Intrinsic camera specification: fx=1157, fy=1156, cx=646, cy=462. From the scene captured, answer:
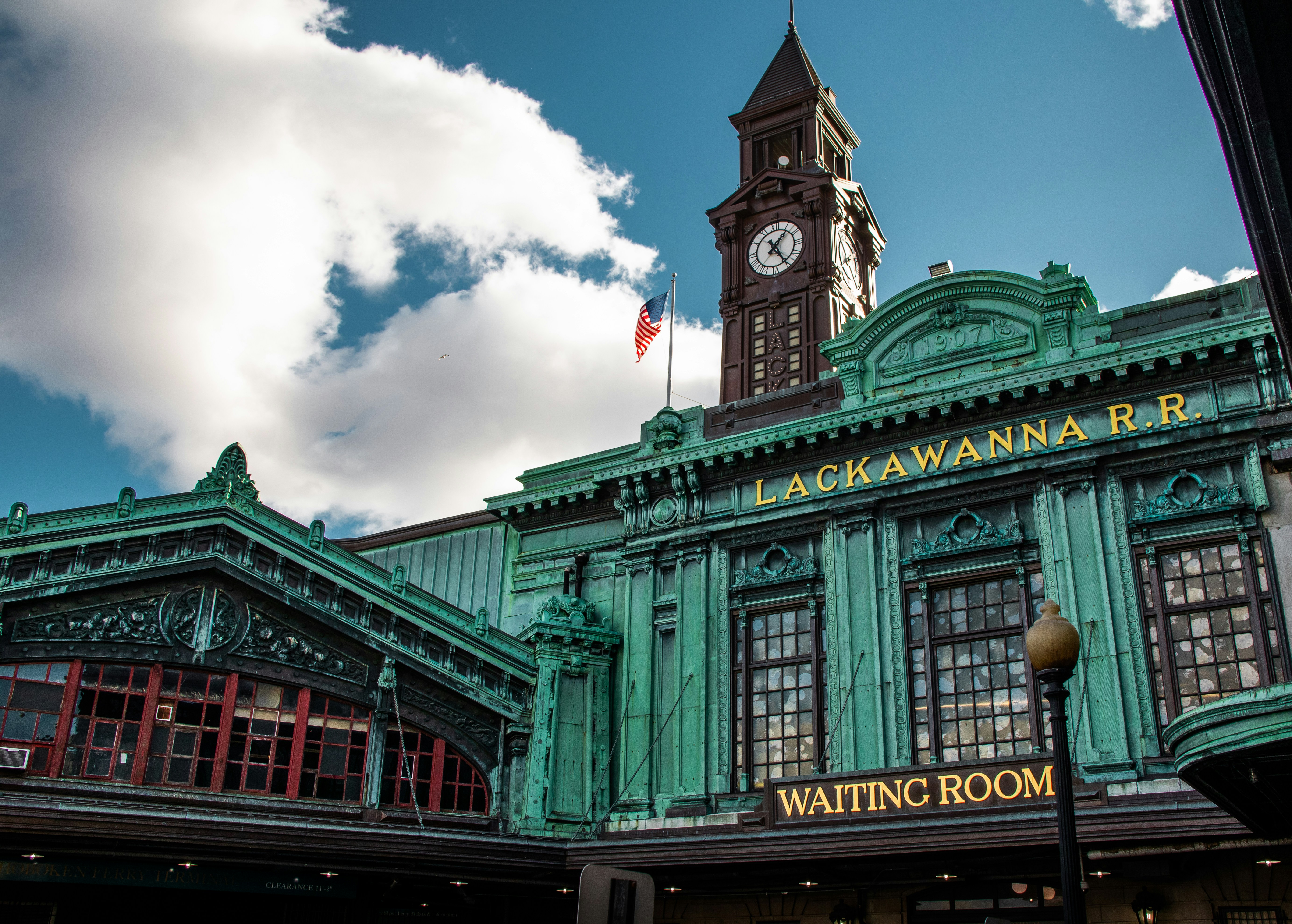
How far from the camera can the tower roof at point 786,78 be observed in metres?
46.9

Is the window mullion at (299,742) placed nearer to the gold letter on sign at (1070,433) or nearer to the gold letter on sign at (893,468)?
the gold letter on sign at (893,468)

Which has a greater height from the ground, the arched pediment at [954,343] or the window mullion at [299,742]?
the arched pediment at [954,343]

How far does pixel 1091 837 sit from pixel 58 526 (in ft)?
66.8

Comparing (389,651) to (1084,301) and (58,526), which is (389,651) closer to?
(58,526)

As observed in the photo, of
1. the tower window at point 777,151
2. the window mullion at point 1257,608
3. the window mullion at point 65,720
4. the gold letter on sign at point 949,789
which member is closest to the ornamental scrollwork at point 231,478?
the window mullion at point 65,720

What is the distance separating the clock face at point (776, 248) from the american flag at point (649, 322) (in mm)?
10862

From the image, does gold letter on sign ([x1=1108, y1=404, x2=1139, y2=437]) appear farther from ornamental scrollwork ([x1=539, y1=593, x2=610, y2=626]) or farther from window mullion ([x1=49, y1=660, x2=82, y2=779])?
window mullion ([x1=49, y1=660, x2=82, y2=779])

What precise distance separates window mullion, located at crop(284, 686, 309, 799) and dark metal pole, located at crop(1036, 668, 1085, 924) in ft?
56.6

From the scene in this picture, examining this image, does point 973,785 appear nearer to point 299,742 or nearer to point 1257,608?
point 1257,608

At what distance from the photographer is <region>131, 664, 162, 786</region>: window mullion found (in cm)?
2267

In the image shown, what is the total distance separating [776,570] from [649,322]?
10.2 m

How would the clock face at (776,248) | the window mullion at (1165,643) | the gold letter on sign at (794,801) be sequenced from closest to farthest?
the window mullion at (1165,643) < the gold letter on sign at (794,801) < the clock face at (776,248)

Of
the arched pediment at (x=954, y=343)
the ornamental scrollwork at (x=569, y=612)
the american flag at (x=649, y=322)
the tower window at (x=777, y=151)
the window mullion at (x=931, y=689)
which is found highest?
the tower window at (x=777, y=151)

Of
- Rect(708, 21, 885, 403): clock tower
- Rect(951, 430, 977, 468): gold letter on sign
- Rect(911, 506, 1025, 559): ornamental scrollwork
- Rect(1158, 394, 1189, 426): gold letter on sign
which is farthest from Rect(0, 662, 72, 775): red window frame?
Rect(708, 21, 885, 403): clock tower
